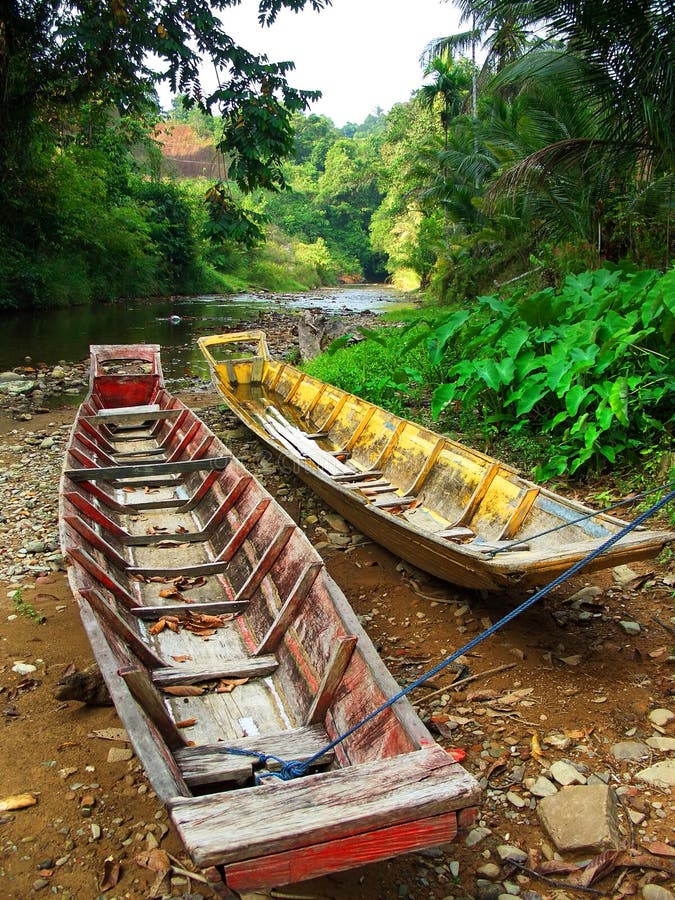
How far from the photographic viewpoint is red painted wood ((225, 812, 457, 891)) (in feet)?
6.34

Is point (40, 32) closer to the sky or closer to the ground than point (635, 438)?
closer to the sky

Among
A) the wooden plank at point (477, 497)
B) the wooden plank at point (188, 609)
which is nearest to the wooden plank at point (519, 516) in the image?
the wooden plank at point (477, 497)

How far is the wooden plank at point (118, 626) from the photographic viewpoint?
3.35 meters

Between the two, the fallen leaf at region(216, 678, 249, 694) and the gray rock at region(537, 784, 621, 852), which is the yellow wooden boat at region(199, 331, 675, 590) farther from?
the fallen leaf at region(216, 678, 249, 694)

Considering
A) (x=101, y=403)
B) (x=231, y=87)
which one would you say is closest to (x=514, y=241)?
(x=231, y=87)

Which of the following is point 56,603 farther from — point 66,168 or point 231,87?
point 66,168

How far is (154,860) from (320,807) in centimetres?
111

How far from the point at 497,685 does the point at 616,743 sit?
2.50 ft

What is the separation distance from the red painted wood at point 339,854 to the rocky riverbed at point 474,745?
61 centimetres

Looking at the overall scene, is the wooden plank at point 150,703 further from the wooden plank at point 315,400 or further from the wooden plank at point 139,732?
the wooden plank at point 315,400

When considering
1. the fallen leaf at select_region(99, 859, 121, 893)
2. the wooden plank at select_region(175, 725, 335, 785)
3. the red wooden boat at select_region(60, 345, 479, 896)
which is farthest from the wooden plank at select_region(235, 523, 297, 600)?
the fallen leaf at select_region(99, 859, 121, 893)

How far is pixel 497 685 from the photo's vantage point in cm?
397

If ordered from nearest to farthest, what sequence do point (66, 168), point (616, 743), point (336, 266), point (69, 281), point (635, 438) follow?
1. point (616, 743)
2. point (635, 438)
3. point (66, 168)
4. point (69, 281)
5. point (336, 266)

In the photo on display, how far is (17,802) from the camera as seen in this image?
2996 millimetres
